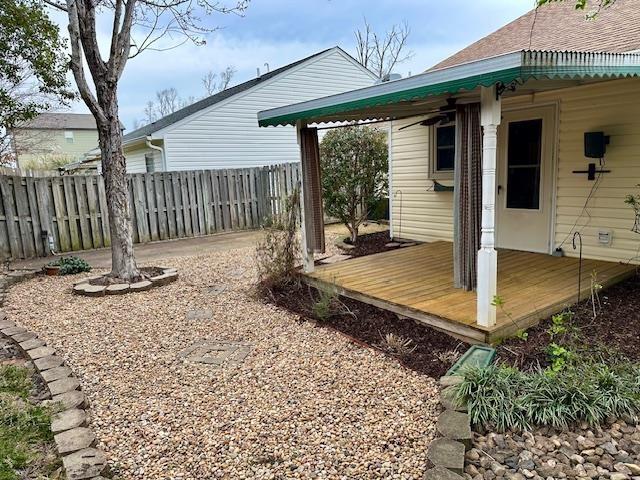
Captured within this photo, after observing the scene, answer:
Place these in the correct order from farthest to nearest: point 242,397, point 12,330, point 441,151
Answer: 1. point 441,151
2. point 12,330
3. point 242,397

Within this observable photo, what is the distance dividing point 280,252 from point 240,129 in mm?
9109

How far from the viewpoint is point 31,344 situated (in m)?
3.75

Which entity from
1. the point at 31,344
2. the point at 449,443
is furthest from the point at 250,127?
the point at 449,443

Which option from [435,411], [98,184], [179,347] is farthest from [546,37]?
[98,184]

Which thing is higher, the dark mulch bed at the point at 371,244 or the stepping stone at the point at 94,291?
the dark mulch bed at the point at 371,244

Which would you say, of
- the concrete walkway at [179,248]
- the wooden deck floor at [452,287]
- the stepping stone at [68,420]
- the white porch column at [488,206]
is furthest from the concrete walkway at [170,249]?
the white porch column at [488,206]

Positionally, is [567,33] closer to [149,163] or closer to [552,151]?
[552,151]

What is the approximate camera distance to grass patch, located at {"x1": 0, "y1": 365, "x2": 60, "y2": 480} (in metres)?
2.17

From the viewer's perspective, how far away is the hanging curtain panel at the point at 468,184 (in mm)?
3961

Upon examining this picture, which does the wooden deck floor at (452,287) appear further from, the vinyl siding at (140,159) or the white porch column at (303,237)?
the vinyl siding at (140,159)

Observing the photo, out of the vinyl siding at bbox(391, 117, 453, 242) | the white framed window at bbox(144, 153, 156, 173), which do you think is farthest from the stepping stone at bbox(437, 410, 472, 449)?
the white framed window at bbox(144, 153, 156, 173)

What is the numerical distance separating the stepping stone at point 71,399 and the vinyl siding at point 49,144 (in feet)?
50.3

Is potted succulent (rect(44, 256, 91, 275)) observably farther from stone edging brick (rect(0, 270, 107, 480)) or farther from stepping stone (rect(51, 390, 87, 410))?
stepping stone (rect(51, 390, 87, 410))

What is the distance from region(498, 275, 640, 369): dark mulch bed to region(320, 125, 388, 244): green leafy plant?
4.23 m
